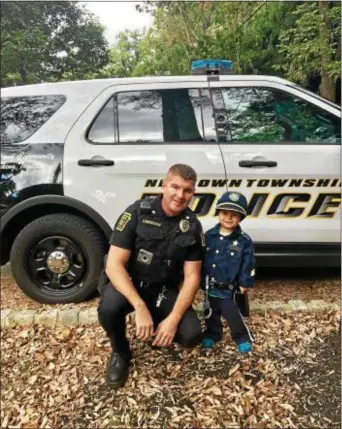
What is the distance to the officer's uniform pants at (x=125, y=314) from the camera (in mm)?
1951

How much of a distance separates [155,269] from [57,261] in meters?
1.03

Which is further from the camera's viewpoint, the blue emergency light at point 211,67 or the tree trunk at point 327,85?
the tree trunk at point 327,85

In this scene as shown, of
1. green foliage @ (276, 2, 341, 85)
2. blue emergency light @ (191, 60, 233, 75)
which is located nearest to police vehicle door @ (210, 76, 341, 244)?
blue emergency light @ (191, 60, 233, 75)

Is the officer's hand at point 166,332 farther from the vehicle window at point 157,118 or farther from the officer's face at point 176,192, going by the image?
the vehicle window at point 157,118

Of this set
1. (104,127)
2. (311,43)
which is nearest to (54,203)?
(104,127)

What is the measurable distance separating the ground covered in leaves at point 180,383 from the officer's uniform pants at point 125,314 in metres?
0.22

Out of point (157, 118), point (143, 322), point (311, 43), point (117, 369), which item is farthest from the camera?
point (311, 43)

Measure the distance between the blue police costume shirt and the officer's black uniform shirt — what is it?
9 centimetres

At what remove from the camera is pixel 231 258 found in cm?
Answer: 211

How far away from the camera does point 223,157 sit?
2.61 meters

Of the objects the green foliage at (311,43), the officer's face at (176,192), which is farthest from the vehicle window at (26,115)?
the green foliage at (311,43)

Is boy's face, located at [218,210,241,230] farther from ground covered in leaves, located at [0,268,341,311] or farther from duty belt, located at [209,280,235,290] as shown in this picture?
ground covered in leaves, located at [0,268,341,311]

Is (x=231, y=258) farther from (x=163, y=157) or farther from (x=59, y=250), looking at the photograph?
(x=59, y=250)

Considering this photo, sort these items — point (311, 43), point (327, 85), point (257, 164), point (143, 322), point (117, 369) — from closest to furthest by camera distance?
1. point (143, 322)
2. point (117, 369)
3. point (257, 164)
4. point (327, 85)
5. point (311, 43)
